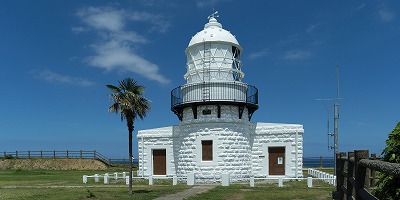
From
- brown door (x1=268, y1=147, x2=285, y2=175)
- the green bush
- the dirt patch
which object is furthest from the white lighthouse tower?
the dirt patch

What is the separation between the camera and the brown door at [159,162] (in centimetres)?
2645

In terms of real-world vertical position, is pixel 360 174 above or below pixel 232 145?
above

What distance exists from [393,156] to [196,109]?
64.8 feet

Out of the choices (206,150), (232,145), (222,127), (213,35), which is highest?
(213,35)

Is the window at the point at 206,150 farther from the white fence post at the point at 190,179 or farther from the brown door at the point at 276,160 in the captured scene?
the brown door at the point at 276,160

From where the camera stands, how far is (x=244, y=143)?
78.5ft

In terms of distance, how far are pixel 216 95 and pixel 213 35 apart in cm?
411

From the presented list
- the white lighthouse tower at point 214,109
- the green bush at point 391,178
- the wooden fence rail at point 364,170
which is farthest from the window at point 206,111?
the green bush at point 391,178

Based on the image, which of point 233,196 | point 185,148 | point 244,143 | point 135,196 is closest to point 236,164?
point 244,143

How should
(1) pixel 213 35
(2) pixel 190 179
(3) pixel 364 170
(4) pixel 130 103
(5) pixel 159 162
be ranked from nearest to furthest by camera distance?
(3) pixel 364 170, (4) pixel 130 103, (2) pixel 190 179, (1) pixel 213 35, (5) pixel 159 162

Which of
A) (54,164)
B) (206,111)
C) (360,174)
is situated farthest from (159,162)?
(54,164)

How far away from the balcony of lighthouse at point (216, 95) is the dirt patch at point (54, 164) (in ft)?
73.2

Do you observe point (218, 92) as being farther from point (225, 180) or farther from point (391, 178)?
point (391, 178)

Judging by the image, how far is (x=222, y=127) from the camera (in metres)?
23.2
